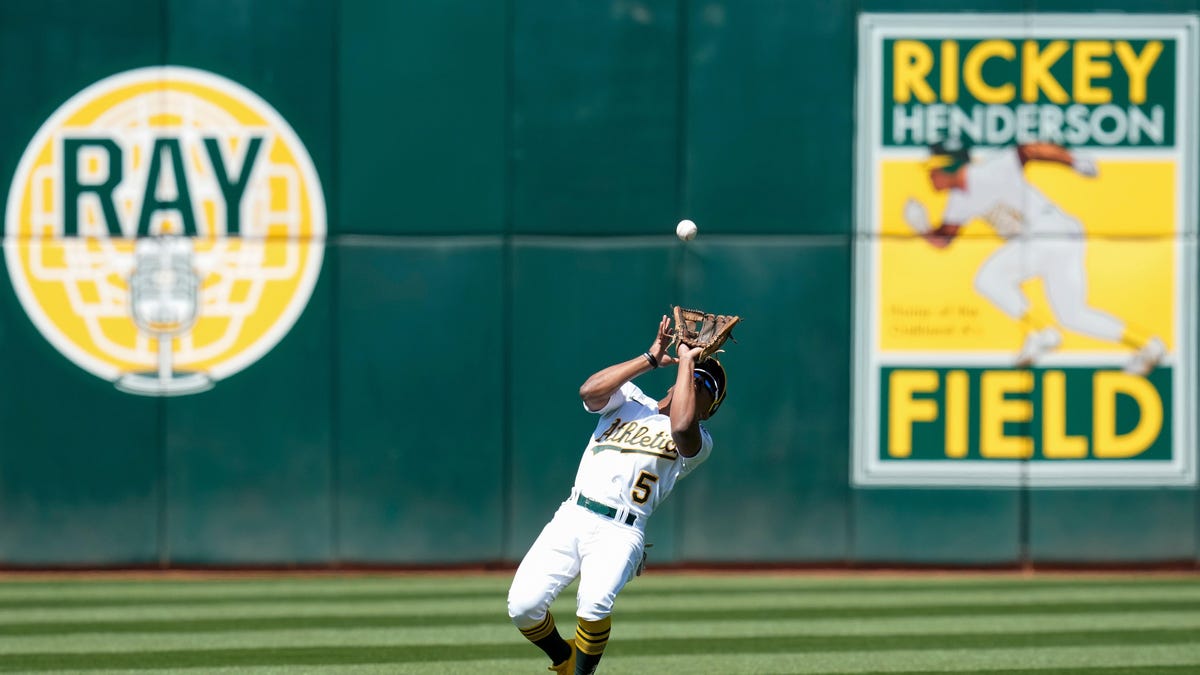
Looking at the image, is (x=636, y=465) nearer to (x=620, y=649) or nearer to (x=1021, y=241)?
(x=620, y=649)

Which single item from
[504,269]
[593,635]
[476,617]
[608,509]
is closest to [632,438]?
[608,509]

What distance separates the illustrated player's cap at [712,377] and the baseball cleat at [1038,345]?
6341 mm

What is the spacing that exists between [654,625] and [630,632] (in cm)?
37

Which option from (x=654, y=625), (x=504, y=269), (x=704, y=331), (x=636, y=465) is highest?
(x=504, y=269)

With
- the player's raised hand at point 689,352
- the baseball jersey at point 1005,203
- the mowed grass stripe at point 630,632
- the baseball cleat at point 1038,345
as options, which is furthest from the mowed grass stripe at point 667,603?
the player's raised hand at point 689,352

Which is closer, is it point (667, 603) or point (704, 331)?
point (704, 331)

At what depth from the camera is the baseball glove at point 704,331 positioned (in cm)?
682

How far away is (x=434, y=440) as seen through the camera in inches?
498

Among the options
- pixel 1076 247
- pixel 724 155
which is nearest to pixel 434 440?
pixel 724 155

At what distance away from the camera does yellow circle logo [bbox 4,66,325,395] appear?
1247cm

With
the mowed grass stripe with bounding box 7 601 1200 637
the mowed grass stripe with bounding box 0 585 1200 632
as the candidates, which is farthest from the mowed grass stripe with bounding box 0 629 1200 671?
the mowed grass stripe with bounding box 0 585 1200 632

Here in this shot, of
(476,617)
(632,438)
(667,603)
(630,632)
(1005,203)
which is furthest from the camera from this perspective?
(1005,203)

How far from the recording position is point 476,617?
10258mm

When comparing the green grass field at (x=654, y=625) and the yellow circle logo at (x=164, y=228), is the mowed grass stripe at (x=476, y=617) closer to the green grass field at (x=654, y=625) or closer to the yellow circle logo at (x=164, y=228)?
the green grass field at (x=654, y=625)
